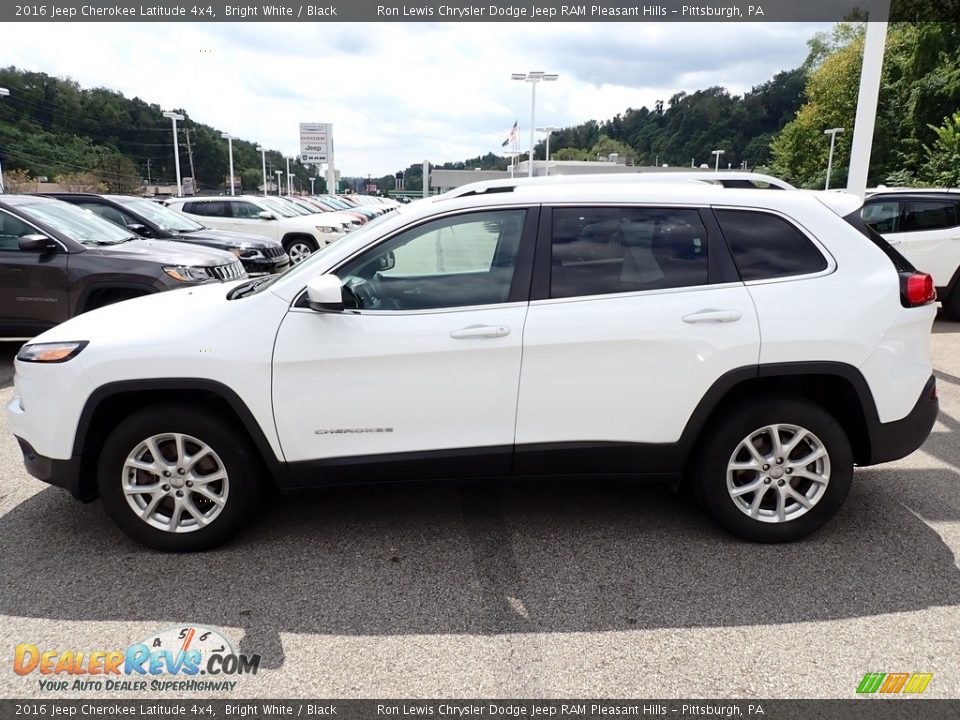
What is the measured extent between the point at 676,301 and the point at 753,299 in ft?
1.23

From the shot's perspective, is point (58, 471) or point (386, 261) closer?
point (58, 471)

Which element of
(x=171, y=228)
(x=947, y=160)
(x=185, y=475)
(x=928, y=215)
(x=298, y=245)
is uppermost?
(x=947, y=160)

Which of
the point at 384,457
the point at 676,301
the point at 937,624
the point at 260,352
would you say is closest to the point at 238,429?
the point at 260,352

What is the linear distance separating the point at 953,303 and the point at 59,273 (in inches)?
432

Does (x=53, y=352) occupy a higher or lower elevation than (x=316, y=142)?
lower

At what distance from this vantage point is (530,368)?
3.39m

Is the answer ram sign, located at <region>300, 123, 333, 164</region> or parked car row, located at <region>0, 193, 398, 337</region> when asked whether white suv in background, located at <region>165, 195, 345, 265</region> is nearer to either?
parked car row, located at <region>0, 193, 398, 337</region>

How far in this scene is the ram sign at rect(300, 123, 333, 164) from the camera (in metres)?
61.6

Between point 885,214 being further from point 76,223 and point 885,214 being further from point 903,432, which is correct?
point 76,223

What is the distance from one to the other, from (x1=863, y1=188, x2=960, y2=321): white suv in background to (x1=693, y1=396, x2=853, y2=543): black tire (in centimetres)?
714

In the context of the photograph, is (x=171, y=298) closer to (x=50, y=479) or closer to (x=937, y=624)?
(x=50, y=479)

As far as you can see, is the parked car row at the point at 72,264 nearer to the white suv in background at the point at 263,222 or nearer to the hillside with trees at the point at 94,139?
the white suv in background at the point at 263,222

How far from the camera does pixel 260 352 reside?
132 inches

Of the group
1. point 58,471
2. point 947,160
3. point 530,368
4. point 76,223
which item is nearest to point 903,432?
point 530,368
